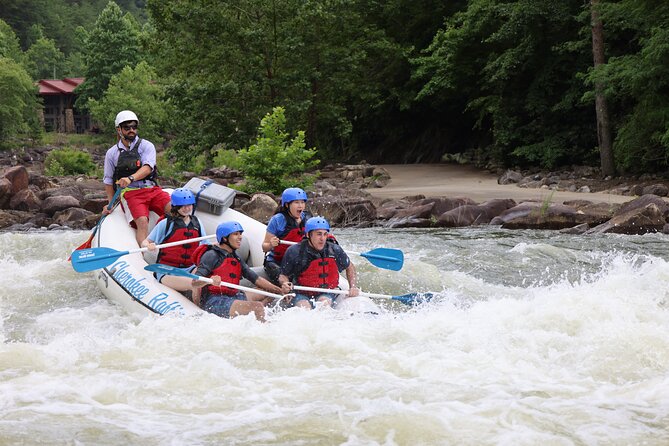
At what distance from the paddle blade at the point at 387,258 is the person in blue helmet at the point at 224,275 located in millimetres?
1195

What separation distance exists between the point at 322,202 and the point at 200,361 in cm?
976

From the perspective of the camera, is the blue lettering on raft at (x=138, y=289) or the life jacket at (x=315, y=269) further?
the life jacket at (x=315, y=269)

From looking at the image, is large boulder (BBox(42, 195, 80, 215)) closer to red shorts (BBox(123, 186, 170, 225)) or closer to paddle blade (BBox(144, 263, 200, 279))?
red shorts (BBox(123, 186, 170, 225))

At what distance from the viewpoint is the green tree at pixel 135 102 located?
4531 cm

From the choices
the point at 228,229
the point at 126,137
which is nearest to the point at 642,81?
the point at 126,137

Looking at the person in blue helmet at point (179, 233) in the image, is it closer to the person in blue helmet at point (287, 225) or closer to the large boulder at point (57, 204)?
the person in blue helmet at point (287, 225)

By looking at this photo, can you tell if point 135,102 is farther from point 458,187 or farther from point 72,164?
point 458,187

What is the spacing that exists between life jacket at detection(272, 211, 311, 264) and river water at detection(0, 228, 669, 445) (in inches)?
40.8

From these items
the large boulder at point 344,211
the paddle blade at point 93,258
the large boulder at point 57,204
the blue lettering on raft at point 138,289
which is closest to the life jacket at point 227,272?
the blue lettering on raft at point 138,289

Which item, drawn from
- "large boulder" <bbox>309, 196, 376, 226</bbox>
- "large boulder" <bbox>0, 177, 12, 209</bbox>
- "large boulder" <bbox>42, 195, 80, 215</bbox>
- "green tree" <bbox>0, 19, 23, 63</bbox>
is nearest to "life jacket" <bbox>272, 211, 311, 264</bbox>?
"large boulder" <bbox>309, 196, 376, 226</bbox>

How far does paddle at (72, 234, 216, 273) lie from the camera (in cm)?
711

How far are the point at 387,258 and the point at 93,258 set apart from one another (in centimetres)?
251

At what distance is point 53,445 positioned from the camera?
435cm

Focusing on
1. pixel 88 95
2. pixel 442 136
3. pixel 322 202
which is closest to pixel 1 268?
pixel 322 202
